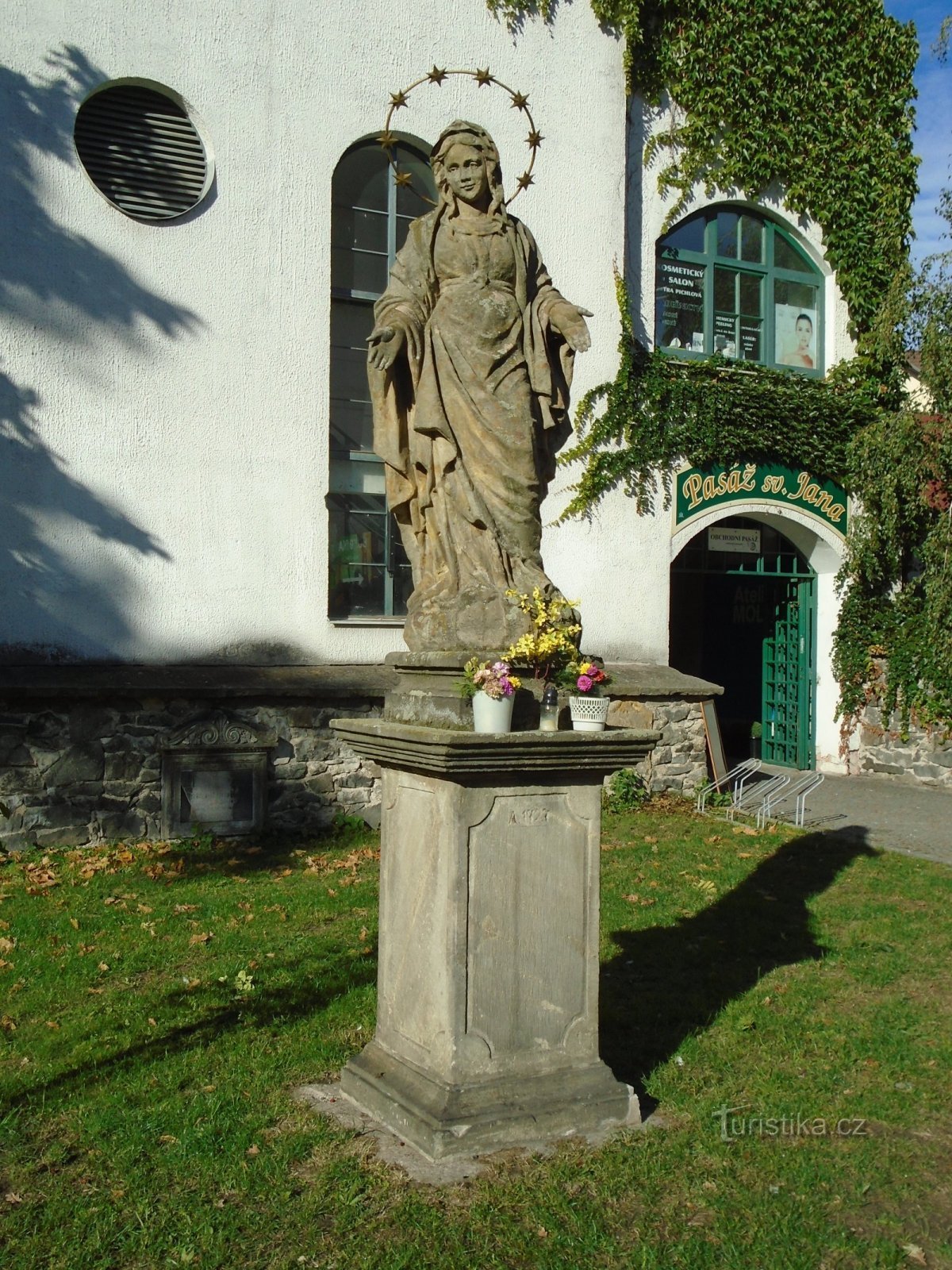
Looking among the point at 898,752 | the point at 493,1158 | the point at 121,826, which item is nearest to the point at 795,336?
the point at 898,752

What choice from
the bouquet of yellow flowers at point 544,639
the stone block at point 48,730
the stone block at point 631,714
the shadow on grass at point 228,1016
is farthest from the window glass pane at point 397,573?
the bouquet of yellow flowers at point 544,639

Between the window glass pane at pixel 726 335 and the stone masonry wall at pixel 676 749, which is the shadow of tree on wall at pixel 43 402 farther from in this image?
the window glass pane at pixel 726 335

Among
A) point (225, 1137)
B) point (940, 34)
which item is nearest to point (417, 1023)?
point (225, 1137)

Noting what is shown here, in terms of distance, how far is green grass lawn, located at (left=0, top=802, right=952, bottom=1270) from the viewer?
3.78 meters

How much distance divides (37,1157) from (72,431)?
701 cm

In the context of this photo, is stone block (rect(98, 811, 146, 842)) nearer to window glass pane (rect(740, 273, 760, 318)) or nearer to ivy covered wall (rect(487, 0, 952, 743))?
ivy covered wall (rect(487, 0, 952, 743))

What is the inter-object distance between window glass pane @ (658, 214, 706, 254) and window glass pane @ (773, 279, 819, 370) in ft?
3.78

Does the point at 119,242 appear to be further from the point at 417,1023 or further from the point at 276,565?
the point at 417,1023

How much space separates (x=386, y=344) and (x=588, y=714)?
5.87 ft

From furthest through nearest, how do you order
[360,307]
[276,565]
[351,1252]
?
[360,307] → [276,565] → [351,1252]

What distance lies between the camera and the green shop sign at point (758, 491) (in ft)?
43.3

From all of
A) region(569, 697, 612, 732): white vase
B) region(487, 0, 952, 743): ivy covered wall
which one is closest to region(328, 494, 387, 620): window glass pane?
region(487, 0, 952, 743): ivy covered wall

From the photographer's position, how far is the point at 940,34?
483 inches

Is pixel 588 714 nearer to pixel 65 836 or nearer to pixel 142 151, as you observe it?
pixel 65 836
